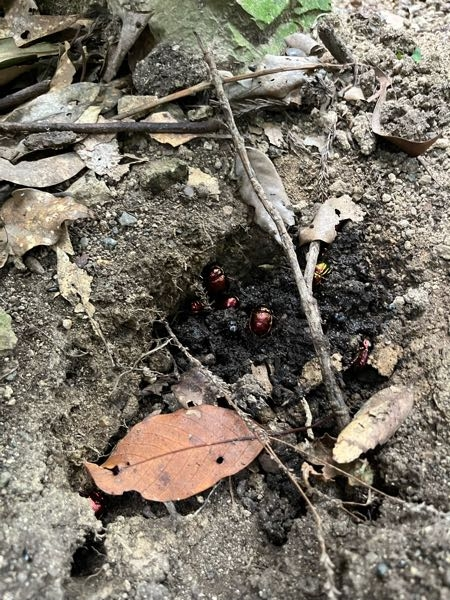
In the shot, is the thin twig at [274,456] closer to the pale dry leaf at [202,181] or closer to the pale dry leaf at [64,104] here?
the pale dry leaf at [202,181]

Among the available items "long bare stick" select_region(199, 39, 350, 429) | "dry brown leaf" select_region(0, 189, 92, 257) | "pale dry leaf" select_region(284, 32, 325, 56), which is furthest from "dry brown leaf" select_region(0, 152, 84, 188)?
"pale dry leaf" select_region(284, 32, 325, 56)

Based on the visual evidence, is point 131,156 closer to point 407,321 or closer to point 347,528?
point 407,321

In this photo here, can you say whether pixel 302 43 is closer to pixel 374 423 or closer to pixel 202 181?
pixel 202 181

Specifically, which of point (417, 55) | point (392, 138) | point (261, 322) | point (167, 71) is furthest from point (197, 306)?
point (417, 55)

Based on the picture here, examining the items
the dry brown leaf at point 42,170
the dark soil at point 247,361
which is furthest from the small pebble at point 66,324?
the dry brown leaf at point 42,170

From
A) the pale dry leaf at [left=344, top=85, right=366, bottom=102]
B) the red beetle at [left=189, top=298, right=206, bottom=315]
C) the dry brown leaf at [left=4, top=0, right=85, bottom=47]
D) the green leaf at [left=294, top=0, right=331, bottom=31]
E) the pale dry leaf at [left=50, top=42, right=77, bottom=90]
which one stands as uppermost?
the dry brown leaf at [left=4, top=0, right=85, bottom=47]

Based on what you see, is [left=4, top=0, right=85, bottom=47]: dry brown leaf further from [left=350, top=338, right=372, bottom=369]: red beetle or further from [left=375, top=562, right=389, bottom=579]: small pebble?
[left=375, top=562, right=389, bottom=579]: small pebble
